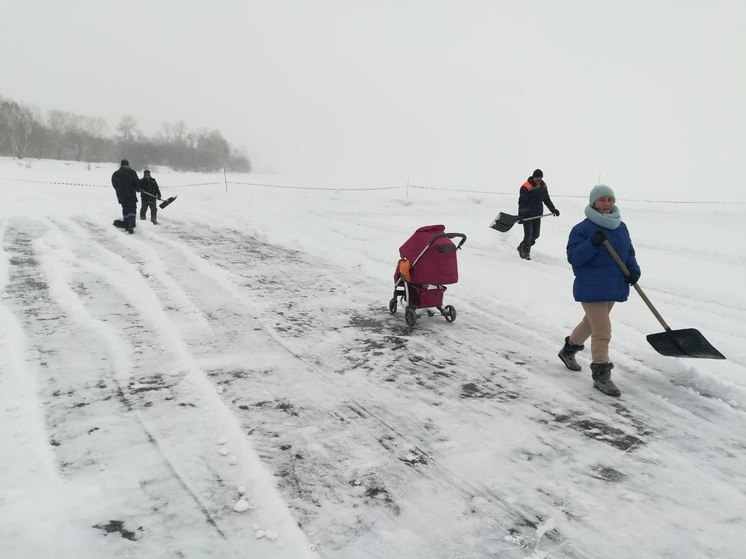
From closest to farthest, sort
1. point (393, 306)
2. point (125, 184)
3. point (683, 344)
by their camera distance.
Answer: point (683, 344) → point (393, 306) → point (125, 184)

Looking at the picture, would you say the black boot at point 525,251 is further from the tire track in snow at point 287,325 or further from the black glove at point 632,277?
the black glove at point 632,277

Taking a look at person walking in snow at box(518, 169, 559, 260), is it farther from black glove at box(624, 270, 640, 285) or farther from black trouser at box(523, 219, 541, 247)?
black glove at box(624, 270, 640, 285)

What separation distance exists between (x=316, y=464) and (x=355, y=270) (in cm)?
564

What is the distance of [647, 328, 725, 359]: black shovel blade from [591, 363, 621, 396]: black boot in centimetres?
54

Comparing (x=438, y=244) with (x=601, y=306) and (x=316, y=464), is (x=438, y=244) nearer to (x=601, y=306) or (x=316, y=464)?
(x=601, y=306)

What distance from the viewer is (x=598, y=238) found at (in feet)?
13.3

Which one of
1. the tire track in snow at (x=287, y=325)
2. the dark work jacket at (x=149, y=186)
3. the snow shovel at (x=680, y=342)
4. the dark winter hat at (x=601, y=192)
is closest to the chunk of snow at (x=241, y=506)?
the tire track in snow at (x=287, y=325)

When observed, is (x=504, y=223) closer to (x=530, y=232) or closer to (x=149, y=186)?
(x=530, y=232)

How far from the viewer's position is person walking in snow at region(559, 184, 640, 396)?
4125 mm

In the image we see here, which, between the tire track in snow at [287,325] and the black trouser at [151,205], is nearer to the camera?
the tire track in snow at [287,325]

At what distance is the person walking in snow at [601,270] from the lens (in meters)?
4.12

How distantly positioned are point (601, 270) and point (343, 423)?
8.55 feet

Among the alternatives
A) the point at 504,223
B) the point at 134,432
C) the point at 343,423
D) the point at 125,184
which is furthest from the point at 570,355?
the point at 125,184

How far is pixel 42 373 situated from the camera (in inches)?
159
